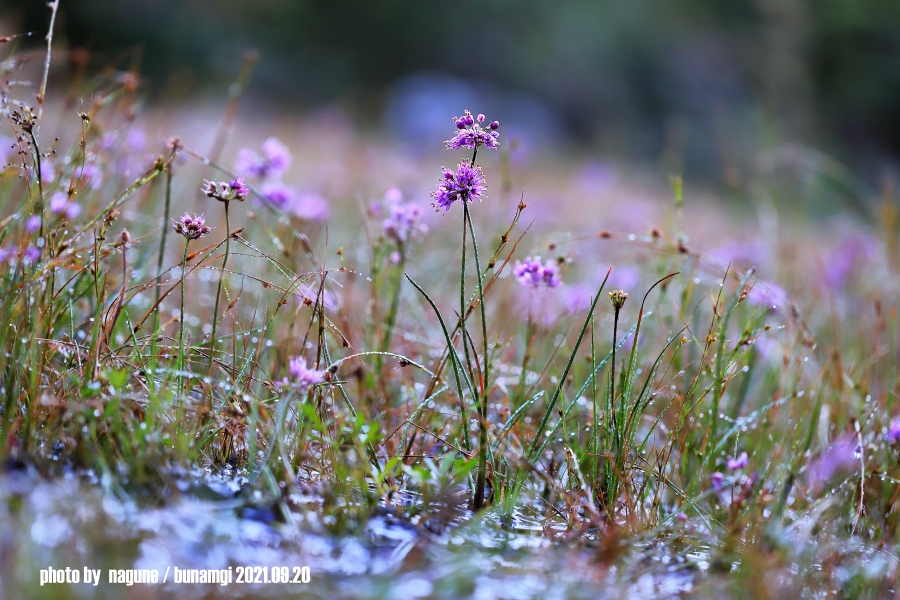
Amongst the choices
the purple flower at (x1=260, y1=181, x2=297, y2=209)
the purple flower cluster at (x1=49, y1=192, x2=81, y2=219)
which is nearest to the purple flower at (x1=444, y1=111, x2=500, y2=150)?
the purple flower cluster at (x1=49, y1=192, x2=81, y2=219)

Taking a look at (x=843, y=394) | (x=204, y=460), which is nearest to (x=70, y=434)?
(x=204, y=460)

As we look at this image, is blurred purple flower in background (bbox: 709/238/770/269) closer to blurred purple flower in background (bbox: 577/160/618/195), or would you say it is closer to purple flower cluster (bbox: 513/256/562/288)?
purple flower cluster (bbox: 513/256/562/288)

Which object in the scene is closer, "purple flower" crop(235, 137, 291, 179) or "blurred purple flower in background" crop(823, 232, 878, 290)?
"purple flower" crop(235, 137, 291, 179)

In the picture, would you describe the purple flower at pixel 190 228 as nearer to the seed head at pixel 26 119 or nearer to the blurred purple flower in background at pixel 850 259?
the seed head at pixel 26 119

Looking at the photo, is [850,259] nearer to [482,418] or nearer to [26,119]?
[482,418]

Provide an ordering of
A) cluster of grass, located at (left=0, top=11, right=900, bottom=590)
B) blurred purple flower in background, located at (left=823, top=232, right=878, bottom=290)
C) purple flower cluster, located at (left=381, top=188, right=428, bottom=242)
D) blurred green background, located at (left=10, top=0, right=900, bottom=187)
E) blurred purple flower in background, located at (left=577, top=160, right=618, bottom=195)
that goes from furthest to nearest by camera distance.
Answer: blurred green background, located at (left=10, top=0, right=900, bottom=187), blurred purple flower in background, located at (left=577, top=160, right=618, bottom=195), blurred purple flower in background, located at (left=823, top=232, right=878, bottom=290), purple flower cluster, located at (left=381, top=188, right=428, bottom=242), cluster of grass, located at (left=0, top=11, right=900, bottom=590)

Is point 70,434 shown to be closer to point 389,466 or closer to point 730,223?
point 389,466

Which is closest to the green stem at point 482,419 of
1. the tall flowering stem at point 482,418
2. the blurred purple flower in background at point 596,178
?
the tall flowering stem at point 482,418
